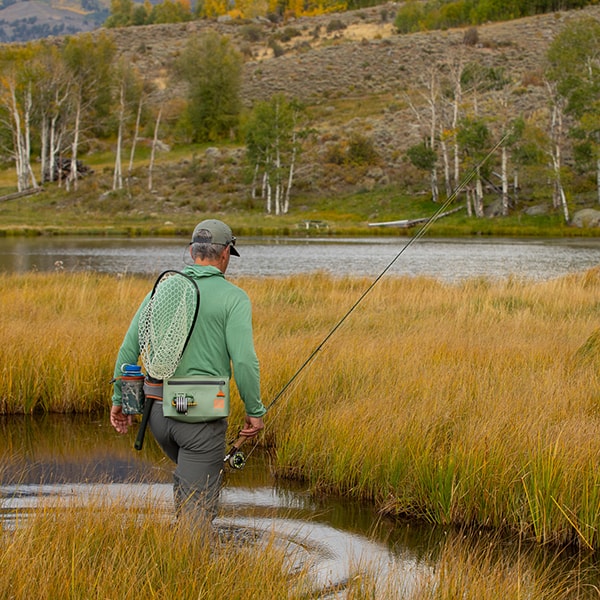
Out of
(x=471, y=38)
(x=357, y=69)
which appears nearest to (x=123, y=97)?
(x=357, y=69)

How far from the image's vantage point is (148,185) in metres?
64.4

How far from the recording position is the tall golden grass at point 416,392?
5.93m

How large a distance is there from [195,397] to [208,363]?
198mm

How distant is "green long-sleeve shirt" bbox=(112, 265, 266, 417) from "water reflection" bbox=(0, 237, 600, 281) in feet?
57.8

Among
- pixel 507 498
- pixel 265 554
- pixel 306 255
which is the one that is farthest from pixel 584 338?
pixel 306 255

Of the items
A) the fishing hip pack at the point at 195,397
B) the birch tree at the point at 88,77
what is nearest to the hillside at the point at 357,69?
the birch tree at the point at 88,77

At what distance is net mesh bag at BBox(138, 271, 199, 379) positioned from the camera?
463 cm

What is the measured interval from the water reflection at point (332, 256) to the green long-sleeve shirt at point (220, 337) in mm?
17605

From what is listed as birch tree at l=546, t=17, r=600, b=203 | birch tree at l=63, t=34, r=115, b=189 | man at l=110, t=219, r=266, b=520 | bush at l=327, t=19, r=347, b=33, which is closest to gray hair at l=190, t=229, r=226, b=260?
man at l=110, t=219, r=266, b=520

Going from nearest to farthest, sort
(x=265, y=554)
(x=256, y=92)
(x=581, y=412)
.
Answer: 1. (x=265, y=554)
2. (x=581, y=412)
3. (x=256, y=92)

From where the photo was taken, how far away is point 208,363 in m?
4.72

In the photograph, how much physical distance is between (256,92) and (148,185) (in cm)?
3498

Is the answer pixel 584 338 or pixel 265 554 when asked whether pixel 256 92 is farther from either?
pixel 265 554

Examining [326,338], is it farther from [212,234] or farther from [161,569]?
[161,569]
